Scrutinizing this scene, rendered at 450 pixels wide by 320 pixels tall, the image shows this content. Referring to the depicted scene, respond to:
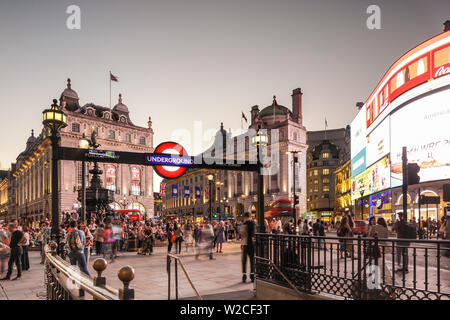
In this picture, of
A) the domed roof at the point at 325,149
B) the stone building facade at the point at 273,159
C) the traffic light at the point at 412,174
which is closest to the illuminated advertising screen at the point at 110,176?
the stone building facade at the point at 273,159

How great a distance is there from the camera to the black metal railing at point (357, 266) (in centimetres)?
538

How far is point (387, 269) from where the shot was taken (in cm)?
600

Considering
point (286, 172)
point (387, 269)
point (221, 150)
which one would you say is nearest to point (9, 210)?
point (221, 150)

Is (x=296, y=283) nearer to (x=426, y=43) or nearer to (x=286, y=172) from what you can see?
(x=426, y=43)

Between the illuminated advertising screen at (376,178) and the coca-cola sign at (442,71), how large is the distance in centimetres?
888

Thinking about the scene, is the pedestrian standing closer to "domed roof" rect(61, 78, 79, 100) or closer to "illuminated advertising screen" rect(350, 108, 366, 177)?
"illuminated advertising screen" rect(350, 108, 366, 177)

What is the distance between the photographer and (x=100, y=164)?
72.9 m

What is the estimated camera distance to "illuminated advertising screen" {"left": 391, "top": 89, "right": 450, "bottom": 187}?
28.4 meters

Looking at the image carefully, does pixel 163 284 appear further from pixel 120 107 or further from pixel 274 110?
pixel 120 107

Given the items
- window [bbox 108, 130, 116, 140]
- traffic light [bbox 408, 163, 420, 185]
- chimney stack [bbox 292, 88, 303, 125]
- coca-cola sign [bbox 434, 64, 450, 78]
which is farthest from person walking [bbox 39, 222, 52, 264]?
chimney stack [bbox 292, 88, 303, 125]

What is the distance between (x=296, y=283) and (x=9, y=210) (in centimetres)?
14369

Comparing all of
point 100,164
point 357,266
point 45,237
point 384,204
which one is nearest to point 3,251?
point 45,237

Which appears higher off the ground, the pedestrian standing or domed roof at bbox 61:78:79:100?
domed roof at bbox 61:78:79:100
